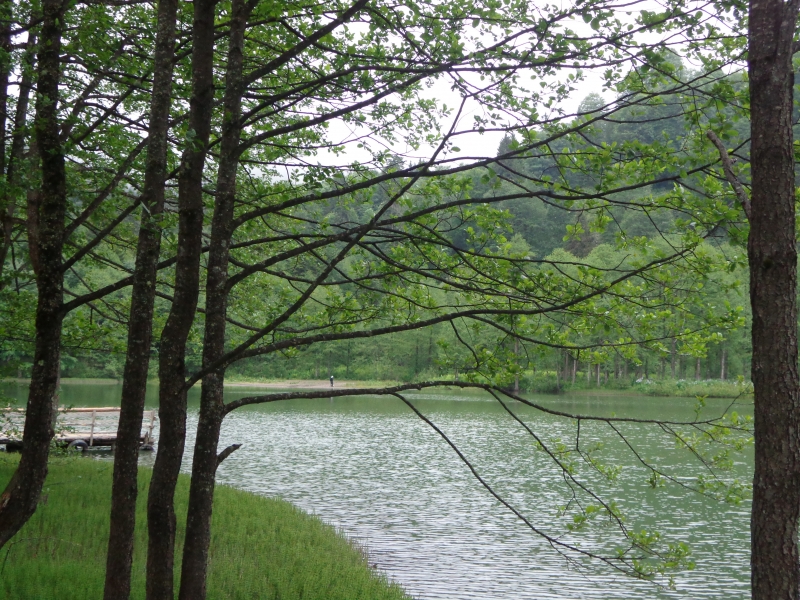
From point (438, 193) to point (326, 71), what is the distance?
6.82ft

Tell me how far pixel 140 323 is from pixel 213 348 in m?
0.74

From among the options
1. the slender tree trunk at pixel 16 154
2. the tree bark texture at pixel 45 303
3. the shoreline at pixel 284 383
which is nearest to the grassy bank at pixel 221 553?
the tree bark texture at pixel 45 303

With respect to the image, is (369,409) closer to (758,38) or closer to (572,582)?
(572,582)

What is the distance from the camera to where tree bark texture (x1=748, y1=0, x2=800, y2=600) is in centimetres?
388

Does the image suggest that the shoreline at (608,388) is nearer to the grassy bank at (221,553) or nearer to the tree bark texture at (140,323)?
the grassy bank at (221,553)

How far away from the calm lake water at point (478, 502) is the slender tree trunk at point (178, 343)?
279cm

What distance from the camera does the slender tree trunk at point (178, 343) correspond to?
4781 millimetres

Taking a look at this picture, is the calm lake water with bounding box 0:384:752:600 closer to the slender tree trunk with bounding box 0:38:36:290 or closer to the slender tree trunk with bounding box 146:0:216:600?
the slender tree trunk with bounding box 146:0:216:600

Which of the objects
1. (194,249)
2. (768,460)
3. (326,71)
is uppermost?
(326,71)

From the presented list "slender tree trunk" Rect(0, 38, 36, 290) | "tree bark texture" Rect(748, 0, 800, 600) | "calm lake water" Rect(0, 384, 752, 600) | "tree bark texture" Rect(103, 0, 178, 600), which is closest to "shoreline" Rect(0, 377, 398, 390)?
"calm lake water" Rect(0, 384, 752, 600)

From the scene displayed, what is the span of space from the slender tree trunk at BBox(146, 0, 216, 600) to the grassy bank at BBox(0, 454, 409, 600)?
301 cm

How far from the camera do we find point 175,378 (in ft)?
15.8

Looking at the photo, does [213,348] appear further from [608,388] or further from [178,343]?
[608,388]

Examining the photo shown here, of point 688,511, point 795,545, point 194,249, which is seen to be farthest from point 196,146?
point 688,511
